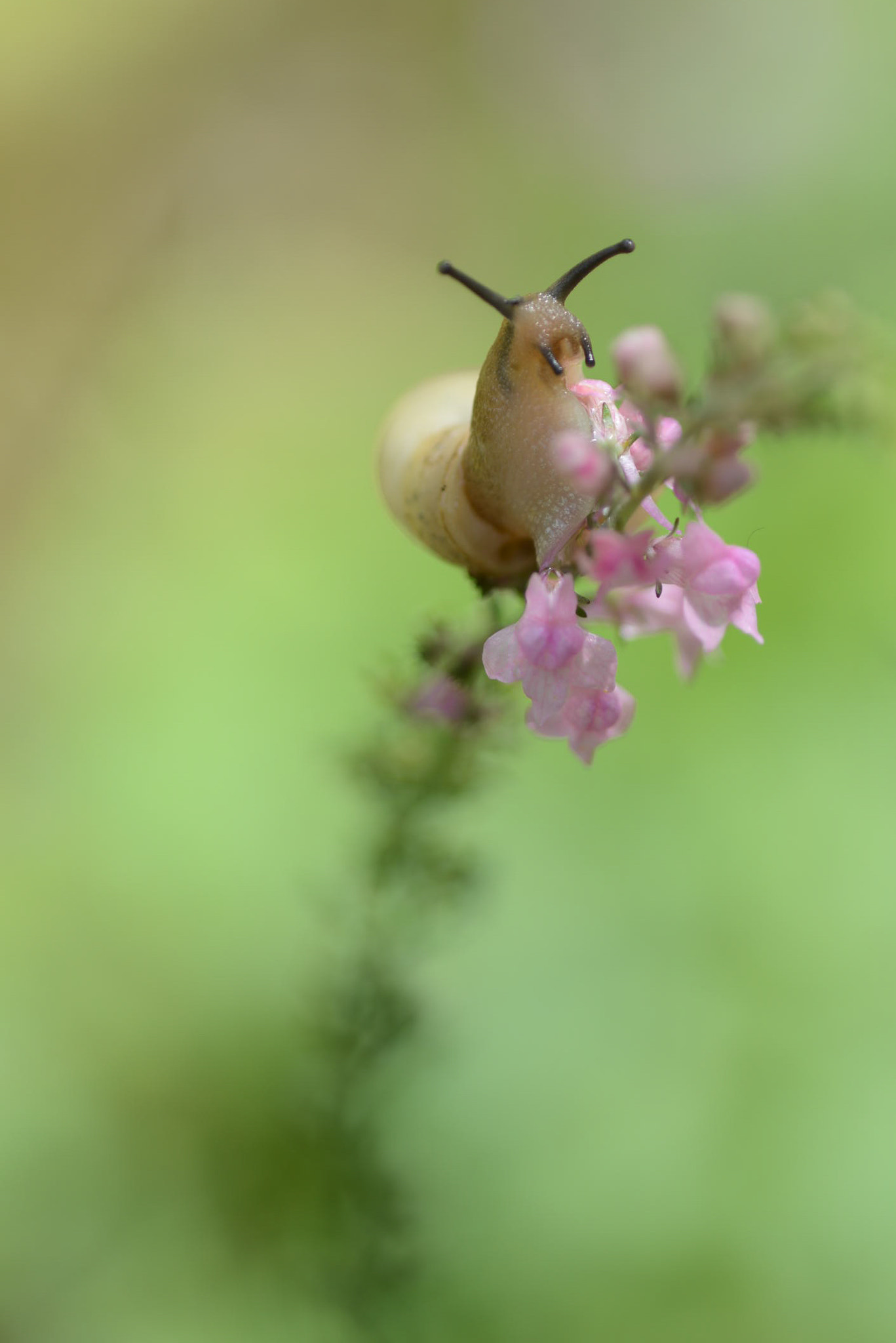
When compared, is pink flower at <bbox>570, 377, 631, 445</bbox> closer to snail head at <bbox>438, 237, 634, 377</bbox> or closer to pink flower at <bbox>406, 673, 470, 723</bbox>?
snail head at <bbox>438, 237, 634, 377</bbox>

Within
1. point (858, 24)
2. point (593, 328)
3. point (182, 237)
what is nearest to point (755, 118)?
point (858, 24)

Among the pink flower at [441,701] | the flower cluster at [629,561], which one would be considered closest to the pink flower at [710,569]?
the flower cluster at [629,561]

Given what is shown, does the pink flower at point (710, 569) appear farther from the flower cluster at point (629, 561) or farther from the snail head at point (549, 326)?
the snail head at point (549, 326)

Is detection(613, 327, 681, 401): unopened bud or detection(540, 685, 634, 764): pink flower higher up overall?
detection(613, 327, 681, 401): unopened bud

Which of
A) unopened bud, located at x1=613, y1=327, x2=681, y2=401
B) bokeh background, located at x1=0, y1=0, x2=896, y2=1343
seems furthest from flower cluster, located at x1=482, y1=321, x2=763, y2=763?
bokeh background, located at x1=0, y1=0, x2=896, y2=1343

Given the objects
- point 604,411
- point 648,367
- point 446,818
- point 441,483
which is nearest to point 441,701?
point 441,483

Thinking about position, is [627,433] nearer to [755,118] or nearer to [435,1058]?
[435,1058]
